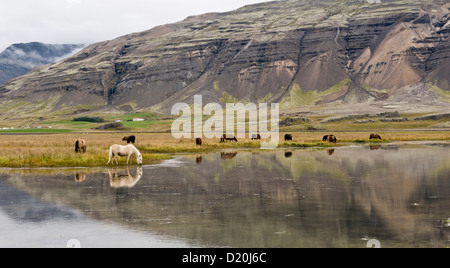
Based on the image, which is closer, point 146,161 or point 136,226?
point 136,226

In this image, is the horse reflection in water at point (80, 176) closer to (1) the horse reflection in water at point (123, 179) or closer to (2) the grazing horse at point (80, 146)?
(1) the horse reflection in water at point (123, 179)

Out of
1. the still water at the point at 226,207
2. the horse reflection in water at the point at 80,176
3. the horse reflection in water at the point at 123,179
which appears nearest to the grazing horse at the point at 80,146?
the still water at the point at 226,207

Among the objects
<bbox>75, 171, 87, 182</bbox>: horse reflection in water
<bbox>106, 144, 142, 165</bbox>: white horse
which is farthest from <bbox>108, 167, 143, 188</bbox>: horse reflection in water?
<bbox>106, 144, 142, 165</bbox>: white horse

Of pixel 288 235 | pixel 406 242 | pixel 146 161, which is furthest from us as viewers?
pixel 146 161

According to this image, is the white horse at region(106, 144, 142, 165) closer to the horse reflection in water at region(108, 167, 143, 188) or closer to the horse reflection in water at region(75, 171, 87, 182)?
the horse reflection in water at region(108, 167, 143, 188)

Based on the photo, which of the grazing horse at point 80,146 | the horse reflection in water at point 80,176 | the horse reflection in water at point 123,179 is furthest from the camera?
the grazing horse at point 80,146

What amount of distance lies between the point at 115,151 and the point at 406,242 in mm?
27162

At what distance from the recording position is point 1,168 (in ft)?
131

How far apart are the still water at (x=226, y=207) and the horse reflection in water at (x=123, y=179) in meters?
0.06

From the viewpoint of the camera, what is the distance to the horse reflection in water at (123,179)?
28.9 m

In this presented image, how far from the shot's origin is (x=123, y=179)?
31406 millimetres

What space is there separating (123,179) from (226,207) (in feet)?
36.7
